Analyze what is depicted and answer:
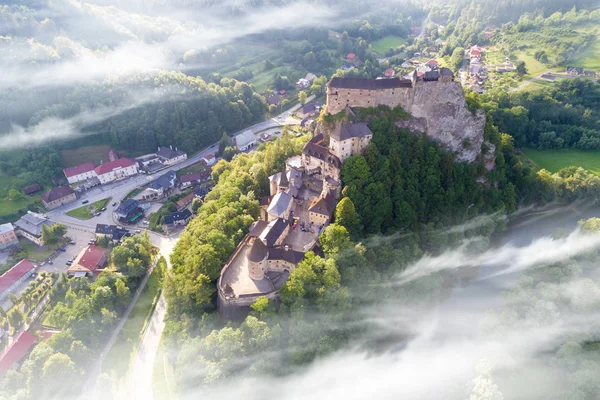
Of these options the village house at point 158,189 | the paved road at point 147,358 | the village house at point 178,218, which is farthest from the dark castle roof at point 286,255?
the village house at point 158,189

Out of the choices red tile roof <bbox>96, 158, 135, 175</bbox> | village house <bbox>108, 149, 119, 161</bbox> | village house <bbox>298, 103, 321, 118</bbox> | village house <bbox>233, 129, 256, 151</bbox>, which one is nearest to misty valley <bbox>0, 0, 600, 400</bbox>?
village house <bbox>233, 129, 256, 151</bbox>

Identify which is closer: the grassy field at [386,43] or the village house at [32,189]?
the village house at [32,189]

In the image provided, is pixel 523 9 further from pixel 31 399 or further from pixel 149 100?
pixel 31 399

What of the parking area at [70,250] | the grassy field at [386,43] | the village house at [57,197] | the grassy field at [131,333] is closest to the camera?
the grassy field at [131,333]

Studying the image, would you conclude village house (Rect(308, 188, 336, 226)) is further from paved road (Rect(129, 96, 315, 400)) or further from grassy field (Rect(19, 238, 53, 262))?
grassy field (Rect(19, 238, 53, 262))

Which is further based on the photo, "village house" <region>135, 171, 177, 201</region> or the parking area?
"village house" <region>135, 171, 177, 201</region>

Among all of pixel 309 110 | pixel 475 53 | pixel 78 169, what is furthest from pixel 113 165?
pixel 475 53

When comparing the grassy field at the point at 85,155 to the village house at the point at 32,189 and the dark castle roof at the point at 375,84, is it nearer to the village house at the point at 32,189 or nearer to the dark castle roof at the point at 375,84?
the village house at the point at 32,189
